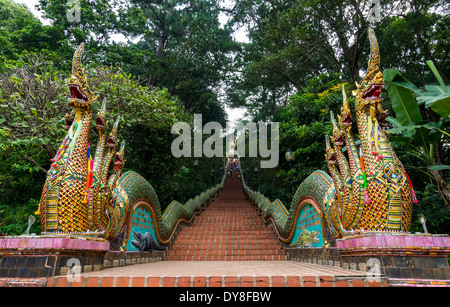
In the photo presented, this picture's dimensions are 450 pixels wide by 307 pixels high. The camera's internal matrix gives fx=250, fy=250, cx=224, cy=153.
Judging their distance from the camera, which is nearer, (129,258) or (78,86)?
(78,86)

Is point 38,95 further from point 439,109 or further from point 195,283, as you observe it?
point 439,109

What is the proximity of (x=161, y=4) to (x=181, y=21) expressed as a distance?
1.85 metres

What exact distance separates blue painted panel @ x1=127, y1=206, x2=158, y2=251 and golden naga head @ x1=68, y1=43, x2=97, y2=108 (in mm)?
2840

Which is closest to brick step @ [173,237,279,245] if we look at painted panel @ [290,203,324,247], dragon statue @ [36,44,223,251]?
painted panel @ [290,203,324,247]

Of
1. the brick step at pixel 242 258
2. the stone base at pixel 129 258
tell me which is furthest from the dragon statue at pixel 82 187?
the brick step at pixel 242 258

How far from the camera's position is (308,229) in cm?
578

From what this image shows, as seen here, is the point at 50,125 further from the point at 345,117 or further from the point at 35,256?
the point at 345,117

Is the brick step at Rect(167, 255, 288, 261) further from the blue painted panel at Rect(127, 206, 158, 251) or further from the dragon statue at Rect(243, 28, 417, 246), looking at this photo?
the dragon statue at Rect(243, 28, 417, 246)

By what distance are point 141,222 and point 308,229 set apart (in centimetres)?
403

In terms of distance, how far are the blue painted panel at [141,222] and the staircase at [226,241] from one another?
1198 millimetres

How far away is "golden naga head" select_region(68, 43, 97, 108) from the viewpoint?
4.15 m

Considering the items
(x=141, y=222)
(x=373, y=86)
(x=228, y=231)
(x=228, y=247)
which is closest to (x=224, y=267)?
(x=141, y=222)

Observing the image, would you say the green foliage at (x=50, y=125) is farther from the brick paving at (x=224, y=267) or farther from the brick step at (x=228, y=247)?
the brick step at (x=228, y=247)
